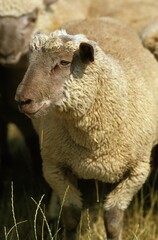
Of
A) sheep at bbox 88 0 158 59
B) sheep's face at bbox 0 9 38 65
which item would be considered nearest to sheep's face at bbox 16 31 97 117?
sheep at bbox 88 0 158 59

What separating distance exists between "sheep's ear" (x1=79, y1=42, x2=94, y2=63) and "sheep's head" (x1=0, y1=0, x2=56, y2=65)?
6.18 ft

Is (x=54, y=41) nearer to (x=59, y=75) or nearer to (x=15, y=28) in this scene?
(x=59, y=75)

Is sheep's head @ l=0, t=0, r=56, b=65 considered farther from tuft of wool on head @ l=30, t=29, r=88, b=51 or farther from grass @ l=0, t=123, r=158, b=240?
tuft of wool on head @ l=30, t=29, r=88, b=51

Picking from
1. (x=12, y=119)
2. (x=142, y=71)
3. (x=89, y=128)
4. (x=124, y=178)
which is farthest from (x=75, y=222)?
(x=12, y=119)

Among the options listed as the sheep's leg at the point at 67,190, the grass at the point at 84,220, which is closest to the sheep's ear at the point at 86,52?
the sheep's leg at the point at 67,190

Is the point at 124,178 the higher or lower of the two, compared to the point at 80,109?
lower

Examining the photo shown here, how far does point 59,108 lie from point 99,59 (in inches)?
17.5

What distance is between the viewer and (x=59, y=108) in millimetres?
4383

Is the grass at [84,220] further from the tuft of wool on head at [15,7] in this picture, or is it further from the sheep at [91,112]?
the tuft of wool on head at [15,7]

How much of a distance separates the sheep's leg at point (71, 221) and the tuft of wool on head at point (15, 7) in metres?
2.19

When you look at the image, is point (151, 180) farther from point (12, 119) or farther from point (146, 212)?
A: point (12, 119)

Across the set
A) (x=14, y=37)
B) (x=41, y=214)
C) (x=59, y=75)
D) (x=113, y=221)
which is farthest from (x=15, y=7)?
(x=113, y=221)

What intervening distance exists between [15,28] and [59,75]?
2.19 m

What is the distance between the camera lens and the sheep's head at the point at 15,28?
6.19m
